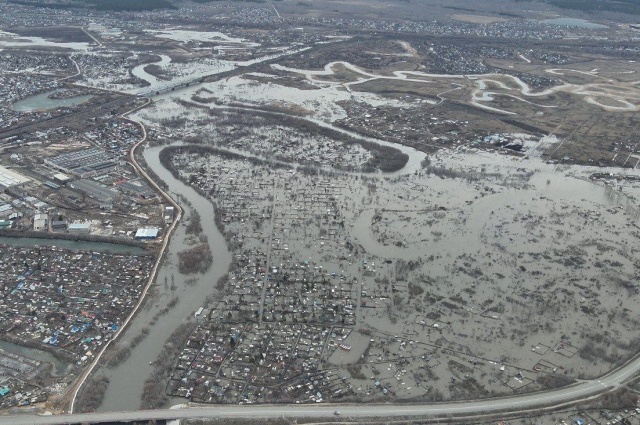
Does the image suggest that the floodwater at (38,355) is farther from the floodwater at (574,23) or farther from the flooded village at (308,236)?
the floodwater at (574,23)

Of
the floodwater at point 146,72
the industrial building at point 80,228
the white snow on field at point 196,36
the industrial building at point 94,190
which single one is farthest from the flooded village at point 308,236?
the white snow on field at point 196,36

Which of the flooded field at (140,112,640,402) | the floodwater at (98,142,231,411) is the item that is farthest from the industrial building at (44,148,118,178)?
the floodwater at (98,142,231,411)

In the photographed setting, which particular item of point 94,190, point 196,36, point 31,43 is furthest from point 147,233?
point 196,36

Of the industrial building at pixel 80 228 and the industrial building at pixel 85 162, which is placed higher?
the industrial building at pixel 85 162

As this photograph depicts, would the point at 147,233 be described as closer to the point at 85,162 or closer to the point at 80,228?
the point at 80,228

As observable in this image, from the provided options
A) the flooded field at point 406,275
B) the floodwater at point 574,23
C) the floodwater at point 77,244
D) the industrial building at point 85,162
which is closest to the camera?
the flooded field at point 406,275

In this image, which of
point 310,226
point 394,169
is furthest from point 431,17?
point 310,226
